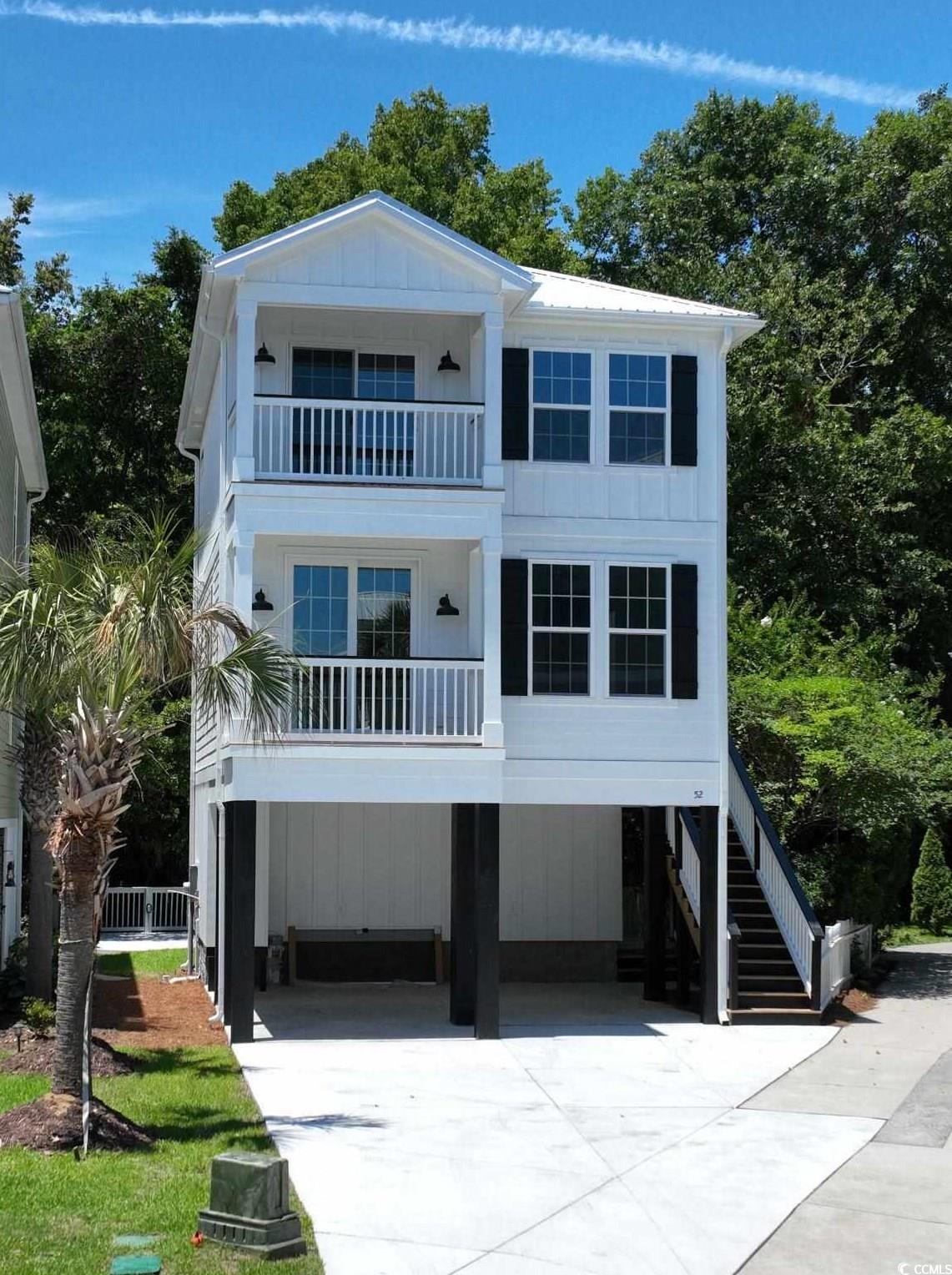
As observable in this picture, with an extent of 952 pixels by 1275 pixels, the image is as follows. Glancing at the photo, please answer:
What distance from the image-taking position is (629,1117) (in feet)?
44.2

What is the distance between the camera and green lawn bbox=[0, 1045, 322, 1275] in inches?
344

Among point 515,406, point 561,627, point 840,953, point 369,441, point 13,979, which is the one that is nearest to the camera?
point 13,979

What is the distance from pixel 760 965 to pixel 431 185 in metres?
25.7

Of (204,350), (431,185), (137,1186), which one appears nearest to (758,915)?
(204,350)

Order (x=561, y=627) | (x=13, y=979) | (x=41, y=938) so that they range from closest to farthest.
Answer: (x=41, y=938) → (x=13, y=979) → (x=561, y=627)

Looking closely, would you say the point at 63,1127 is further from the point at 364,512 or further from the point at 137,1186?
the point at 364,512

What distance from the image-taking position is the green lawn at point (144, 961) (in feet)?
78.1

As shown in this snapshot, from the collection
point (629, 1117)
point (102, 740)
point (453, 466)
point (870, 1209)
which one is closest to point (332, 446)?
point (453, 466)

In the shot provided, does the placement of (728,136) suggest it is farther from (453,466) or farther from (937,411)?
(453,466)

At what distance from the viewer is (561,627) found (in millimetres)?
18969

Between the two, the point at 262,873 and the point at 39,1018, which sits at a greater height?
the point at 262,873

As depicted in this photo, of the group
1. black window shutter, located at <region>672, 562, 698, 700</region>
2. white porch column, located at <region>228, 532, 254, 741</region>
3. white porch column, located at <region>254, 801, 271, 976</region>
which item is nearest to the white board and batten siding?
white porch column, located at <region>254, 801, 271, 976</region>

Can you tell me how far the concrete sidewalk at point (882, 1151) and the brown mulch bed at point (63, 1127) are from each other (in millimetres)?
4852

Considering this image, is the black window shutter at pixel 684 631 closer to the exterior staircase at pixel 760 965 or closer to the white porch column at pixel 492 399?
the white porch column at pixel 492 399
